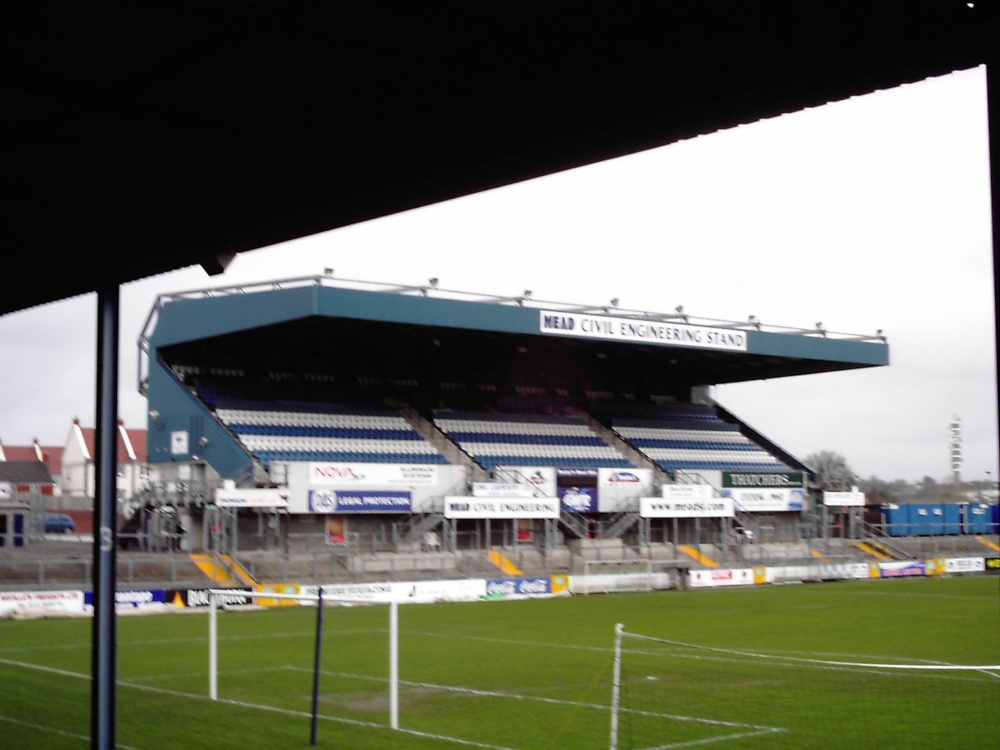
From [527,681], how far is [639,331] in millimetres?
26491

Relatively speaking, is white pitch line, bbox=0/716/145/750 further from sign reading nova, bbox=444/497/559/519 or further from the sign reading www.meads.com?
the sign reading www.meads.com

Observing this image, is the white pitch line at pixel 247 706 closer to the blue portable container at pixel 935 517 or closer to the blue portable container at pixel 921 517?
the blue portable container at pixel 921 517

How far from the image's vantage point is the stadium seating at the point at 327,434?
38156 mm

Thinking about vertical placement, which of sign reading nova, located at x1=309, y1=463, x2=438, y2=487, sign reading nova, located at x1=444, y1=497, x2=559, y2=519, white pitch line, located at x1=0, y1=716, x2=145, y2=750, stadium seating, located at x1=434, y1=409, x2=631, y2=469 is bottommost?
white pitch line, located at x1=0, y1=716, x2=145, y2=750

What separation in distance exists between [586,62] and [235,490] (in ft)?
98.8

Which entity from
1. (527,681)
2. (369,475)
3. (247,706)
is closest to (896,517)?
(369,475)

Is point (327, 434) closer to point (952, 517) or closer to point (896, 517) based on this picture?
point (896, 517)

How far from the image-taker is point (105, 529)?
7602 mm

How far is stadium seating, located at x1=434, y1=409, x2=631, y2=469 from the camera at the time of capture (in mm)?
43094

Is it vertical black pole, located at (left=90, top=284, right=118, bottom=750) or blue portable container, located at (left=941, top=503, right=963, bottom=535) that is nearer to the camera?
vertical black pole, located at (left=90, top=284, right=118, bottom=750)

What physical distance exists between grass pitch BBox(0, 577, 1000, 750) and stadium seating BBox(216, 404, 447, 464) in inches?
379

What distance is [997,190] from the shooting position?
336 cm

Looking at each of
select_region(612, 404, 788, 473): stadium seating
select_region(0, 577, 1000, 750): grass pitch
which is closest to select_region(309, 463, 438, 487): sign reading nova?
select_region(0, 577, 1000, 750): grass pitch

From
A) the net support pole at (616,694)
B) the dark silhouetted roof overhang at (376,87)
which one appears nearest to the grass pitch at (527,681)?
the net support pole at (616,694)
